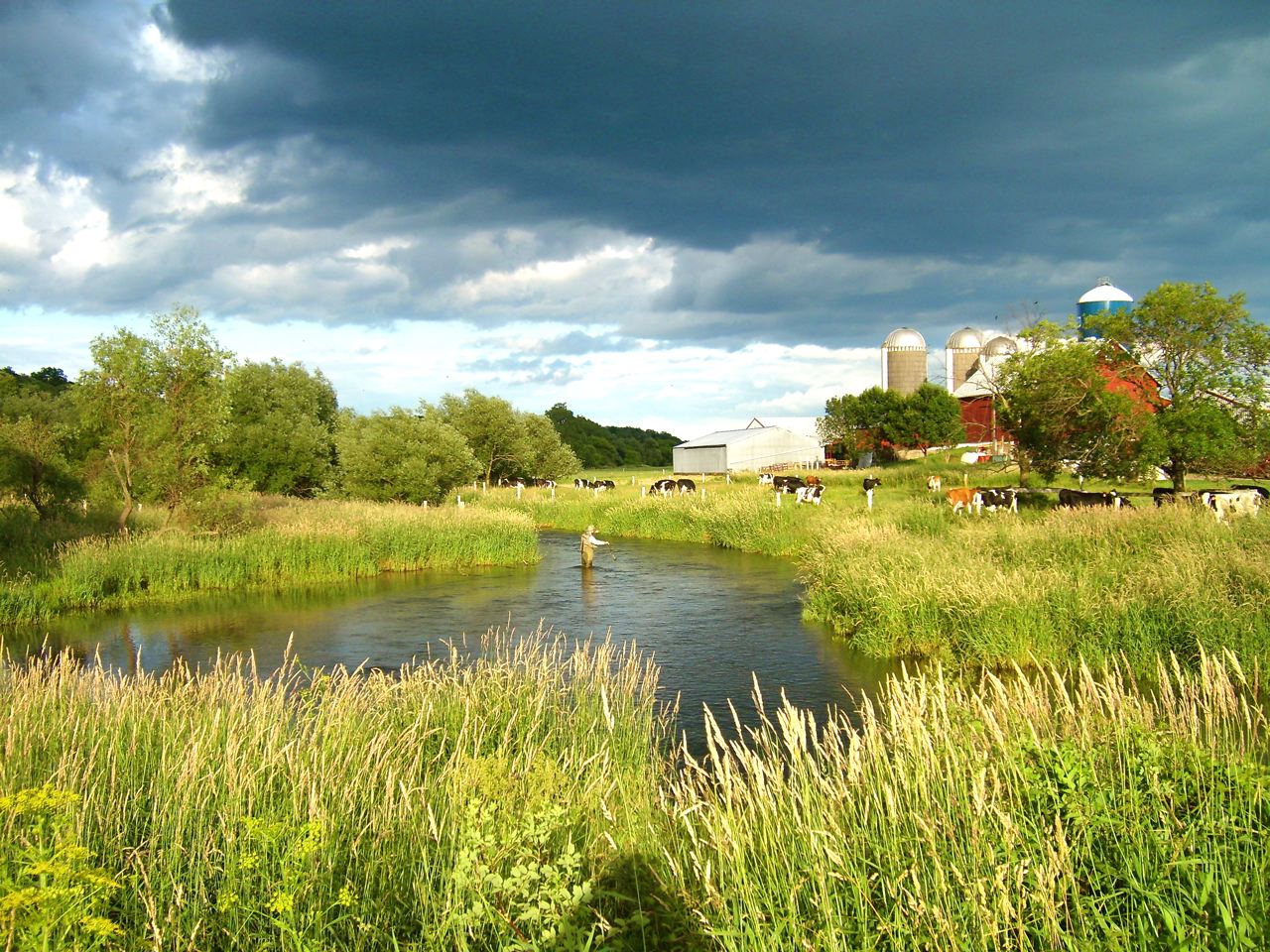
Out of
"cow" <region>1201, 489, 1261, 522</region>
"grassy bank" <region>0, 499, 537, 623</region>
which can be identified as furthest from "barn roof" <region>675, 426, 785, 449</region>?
"cow" <region>1201, 489, 1261, 522</region>

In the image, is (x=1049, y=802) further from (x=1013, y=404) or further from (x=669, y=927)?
(x=1013, y=404)

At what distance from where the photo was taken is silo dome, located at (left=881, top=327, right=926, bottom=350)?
73000mm

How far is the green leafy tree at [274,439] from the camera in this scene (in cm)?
3606

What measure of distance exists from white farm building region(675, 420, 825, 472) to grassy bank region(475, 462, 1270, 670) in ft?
147

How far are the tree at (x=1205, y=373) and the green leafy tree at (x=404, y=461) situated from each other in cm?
2469

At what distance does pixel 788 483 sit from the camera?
40281mm

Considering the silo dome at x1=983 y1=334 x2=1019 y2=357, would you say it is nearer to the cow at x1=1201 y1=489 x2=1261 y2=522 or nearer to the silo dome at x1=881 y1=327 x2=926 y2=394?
the silo dome at x1=881 y1=327 x2=926 y2=394

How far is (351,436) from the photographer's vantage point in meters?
41.1

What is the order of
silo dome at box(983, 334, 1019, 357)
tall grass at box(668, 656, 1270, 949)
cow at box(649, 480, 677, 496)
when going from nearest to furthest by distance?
1. tall grass at box(668, 656, 1270, 949)
2. cow at box(649, 480, 677, 496)
3. silo dome at box(983, 334, 1019, 357)

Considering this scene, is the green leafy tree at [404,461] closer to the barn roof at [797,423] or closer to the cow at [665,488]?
the cow at [665,488]

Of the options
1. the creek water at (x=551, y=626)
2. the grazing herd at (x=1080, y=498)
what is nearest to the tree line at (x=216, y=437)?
the creek water at (x=551, y=626)

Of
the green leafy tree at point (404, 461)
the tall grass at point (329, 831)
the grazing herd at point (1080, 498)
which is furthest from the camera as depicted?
the green leafy tree at point (404, 461)

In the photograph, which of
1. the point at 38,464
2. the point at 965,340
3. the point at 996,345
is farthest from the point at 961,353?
the point at 38,464

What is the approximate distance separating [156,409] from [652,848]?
72.8 feet
